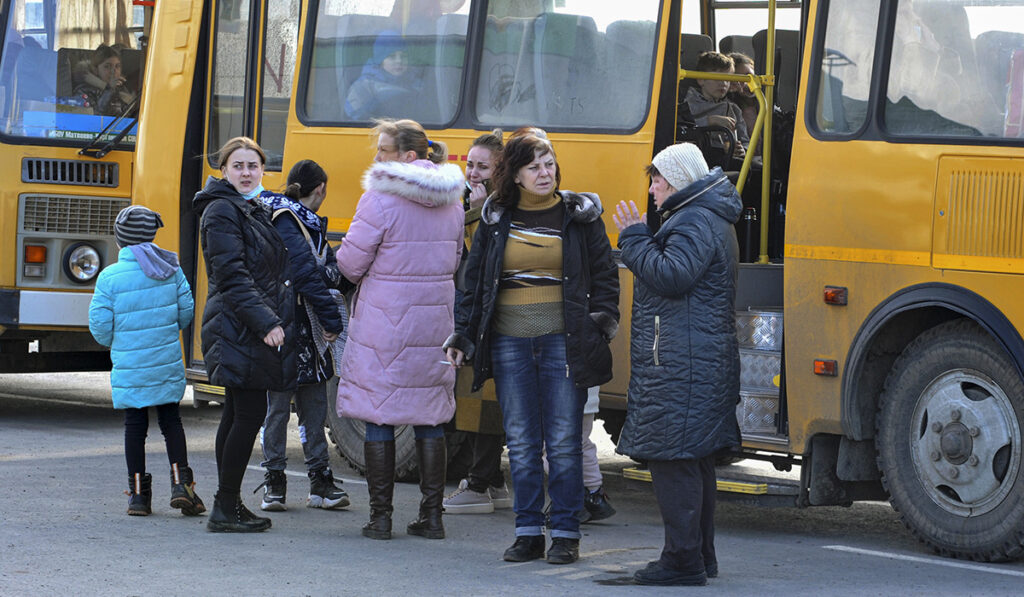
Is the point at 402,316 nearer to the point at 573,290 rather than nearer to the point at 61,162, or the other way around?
the point at 573,290

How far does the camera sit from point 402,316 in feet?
23.6

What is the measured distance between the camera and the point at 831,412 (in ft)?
24.1

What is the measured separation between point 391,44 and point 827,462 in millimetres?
3411

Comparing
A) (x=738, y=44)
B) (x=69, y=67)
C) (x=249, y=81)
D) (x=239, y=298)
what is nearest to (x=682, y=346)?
(x=239, y=298)

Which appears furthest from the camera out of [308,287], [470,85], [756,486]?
[470,85]

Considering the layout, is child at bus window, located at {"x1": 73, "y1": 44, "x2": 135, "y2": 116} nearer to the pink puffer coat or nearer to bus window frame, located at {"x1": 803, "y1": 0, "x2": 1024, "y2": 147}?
the pink puffer coat

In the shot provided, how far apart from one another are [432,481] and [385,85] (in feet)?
9.02

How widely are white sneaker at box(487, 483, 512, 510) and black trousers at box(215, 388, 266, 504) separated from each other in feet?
4.83

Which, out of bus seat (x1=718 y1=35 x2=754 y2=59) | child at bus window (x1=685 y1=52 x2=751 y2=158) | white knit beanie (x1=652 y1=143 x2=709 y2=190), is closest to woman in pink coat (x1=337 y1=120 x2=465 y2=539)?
white knit beanie (x1=652 y1=143 x2=709 y2=190)

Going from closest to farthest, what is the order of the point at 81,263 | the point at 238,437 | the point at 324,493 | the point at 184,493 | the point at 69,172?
the point at 238,437, the point at 184,493, the point at 324,493, the point at 81,263, the point at 69,172

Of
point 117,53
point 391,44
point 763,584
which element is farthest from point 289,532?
point 117,53

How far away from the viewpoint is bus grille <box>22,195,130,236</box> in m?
11.4

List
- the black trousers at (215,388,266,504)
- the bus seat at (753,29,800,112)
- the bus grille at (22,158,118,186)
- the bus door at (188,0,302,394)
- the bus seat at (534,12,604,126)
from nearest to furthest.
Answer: the black trousers at (215,388,266,504) < the bus seat at (534,12,604,126) < the bus seat at (753,29,800,112) < the bus door at (188,0,302,394) < the bus grille at (22,158,118,186)

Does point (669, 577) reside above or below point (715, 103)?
below
